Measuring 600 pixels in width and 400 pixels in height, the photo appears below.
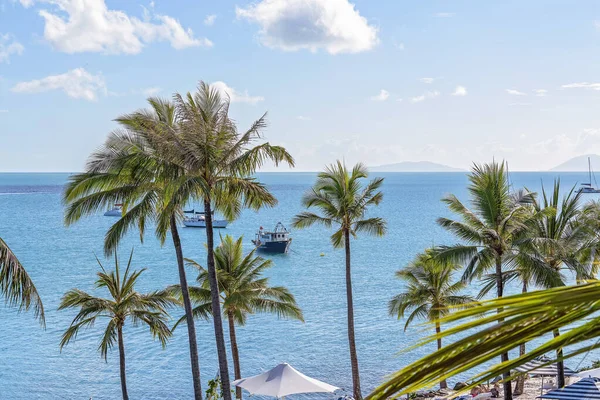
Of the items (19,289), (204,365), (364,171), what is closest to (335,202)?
(364,171)

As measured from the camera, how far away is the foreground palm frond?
37.5 inches

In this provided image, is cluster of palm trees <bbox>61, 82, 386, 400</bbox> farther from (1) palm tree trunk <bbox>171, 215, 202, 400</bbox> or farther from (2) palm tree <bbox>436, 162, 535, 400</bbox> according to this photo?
(2) palm tree <bbox>436, 162, 535, 400</bbox>

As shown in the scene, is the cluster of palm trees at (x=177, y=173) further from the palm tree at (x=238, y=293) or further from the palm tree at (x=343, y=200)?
the palm tree at (x=343, y=200)

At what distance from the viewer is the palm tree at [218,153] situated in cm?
1738

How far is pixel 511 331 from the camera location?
0.99m

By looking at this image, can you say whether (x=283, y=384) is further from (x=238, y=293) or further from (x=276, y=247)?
(x=276, y=247)

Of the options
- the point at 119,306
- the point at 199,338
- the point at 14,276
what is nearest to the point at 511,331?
the point at 14,276

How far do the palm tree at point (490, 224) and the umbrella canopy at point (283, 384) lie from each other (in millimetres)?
5797

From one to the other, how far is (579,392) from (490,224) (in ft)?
19.8

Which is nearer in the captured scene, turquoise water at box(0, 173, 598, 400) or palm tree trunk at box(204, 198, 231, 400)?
palm tree trunk at box(204, 198, 231, 400)

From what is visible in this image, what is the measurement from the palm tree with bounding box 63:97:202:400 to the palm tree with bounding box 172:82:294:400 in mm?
525

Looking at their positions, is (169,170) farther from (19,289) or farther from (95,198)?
(19,289)

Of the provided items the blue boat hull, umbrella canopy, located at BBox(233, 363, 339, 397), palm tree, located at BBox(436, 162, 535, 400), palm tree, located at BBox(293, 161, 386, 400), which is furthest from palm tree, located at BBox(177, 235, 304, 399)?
the blue boat hull

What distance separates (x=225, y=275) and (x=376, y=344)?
21901 millimetres
